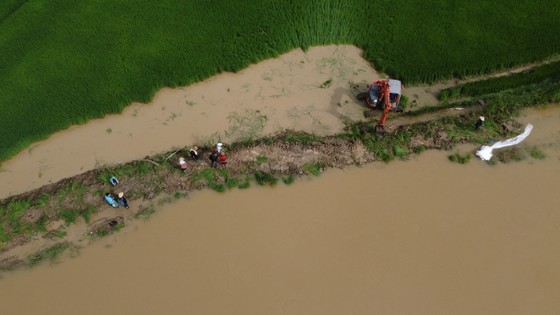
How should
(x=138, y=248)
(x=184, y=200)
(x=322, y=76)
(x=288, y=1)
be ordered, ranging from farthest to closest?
(x=288, y=1) < (x=322, y=76) < (x=184, y=200) < (x=138, y=248)

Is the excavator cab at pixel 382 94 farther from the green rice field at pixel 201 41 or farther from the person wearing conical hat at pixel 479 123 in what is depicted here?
the person wearing conical hat at pixel 479 123

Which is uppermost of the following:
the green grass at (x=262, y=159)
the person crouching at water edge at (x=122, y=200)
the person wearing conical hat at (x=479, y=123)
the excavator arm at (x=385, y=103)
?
the person crouching at water edge at (x=122, y=200)

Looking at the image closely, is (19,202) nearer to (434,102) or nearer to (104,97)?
(104,97)

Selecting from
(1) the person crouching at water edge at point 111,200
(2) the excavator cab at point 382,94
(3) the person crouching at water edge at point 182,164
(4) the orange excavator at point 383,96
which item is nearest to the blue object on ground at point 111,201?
(1) the person crouching at water edge at point 111,200

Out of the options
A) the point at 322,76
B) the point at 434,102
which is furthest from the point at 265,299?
the point at 434,102

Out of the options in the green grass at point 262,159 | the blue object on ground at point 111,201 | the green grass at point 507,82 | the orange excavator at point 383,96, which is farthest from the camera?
the green grass at point 507,82
